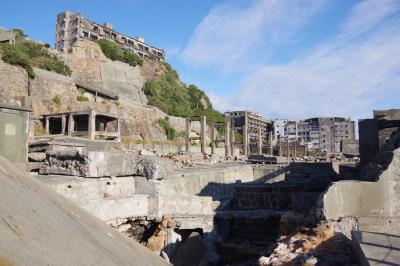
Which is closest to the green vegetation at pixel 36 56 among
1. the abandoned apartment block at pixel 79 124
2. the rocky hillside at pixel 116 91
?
the rocky hillside at pixel 116 91

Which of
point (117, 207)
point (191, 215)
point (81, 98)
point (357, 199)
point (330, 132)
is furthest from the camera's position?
point (330, 132)

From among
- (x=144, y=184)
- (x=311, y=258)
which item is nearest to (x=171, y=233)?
(x=144, y=184)

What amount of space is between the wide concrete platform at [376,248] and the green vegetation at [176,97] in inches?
1922

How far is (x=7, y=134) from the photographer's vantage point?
617cm

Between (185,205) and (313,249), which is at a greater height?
(185,205)

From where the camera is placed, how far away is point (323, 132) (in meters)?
101

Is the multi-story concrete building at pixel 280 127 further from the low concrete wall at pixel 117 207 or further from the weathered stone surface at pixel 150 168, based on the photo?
the low concrete wall at pixel 117 207

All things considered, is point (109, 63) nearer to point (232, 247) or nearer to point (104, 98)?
point (104, 98)

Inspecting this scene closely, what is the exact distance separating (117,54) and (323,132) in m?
67.4

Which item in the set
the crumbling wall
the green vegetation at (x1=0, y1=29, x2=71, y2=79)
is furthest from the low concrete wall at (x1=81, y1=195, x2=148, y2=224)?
the green vegetation at (x1=0, y1=29, x2=71, y2=79)

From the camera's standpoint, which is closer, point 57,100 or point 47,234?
point 47,234

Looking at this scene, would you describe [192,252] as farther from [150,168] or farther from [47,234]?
[47,234]

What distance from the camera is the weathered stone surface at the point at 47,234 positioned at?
2.01 meters

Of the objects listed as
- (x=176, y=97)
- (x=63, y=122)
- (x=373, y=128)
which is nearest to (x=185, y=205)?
(x=373, y=128)
